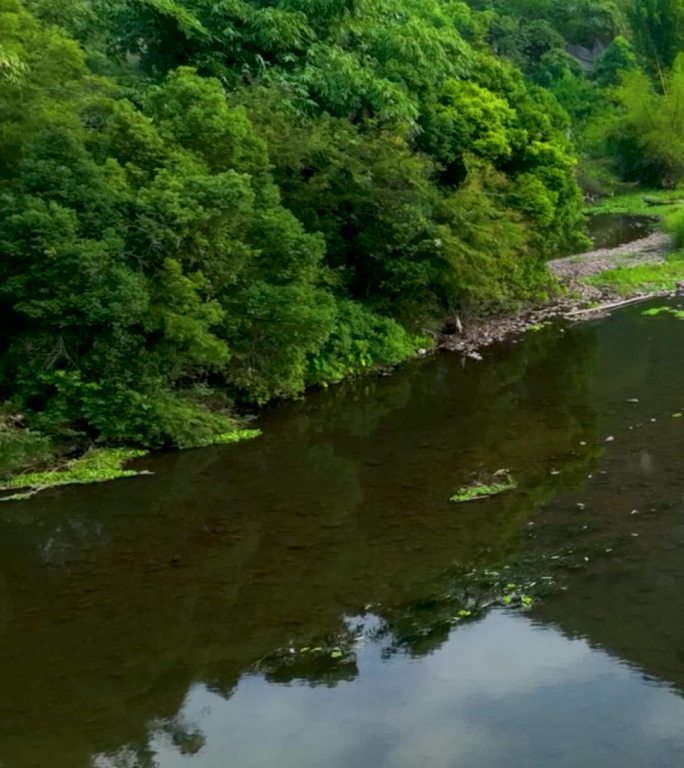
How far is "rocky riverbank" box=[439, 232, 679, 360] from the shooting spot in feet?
88.4

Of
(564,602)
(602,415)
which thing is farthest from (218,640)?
(602,415)

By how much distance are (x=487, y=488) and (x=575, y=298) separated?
17080 millimetres

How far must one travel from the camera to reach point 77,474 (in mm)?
17125

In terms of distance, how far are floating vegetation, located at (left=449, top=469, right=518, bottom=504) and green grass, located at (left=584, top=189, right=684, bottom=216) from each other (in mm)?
36984

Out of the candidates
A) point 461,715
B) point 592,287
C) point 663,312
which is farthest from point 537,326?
point 461,715

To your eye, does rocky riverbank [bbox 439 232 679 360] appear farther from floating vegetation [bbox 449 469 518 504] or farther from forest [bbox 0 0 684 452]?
floating vegetation [bbox 449 469 518 504]

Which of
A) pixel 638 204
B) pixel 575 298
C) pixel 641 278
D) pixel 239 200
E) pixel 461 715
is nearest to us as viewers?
pixel 461 715

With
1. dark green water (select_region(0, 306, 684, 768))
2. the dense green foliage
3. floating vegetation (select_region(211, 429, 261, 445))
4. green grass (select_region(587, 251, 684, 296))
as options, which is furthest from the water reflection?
green grass (select_region(587, 251, 684, 296))

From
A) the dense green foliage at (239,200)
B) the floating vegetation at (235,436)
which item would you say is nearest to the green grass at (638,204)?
the dense green foliage at (239,200)

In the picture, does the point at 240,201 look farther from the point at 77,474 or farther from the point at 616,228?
the point at 616,228

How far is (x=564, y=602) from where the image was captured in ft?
39.1

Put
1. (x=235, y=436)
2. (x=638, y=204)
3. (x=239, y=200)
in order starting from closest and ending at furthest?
(x=239, y=200), (x=235, y=436), (x=638, y=204)

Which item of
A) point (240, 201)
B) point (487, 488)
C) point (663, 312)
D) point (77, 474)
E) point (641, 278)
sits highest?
point (240, 201)

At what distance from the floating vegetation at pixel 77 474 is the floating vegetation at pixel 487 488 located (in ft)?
20.7
